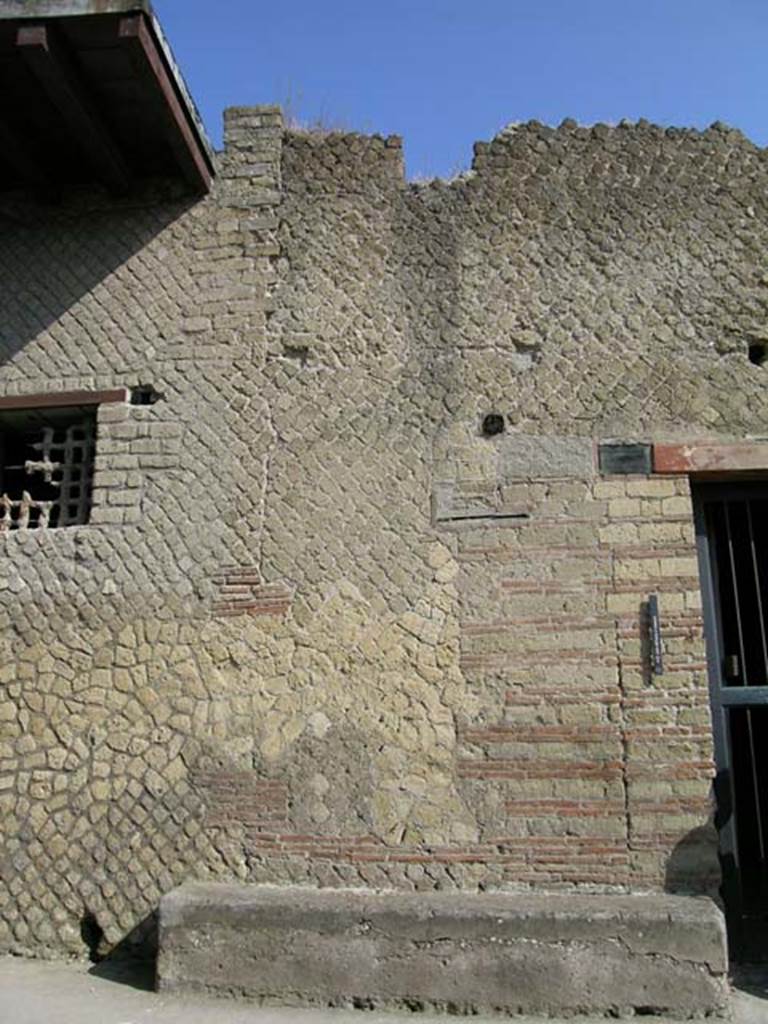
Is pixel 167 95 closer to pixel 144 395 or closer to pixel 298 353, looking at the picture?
pixel 298 353

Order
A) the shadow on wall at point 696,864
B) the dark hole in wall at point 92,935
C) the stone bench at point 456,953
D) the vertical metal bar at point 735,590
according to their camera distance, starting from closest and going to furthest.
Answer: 1. the stone bench at point 456,953
2. the shadow on wall at point 696,864
3. the dark hole in wall at point 92,935
4. the vertical metal bar at point 735,590

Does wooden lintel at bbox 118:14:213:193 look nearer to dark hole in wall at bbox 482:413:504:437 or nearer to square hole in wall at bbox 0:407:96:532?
square hole in wall at bbox 0:407:96:532

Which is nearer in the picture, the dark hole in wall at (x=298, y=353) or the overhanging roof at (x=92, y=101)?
the overhanging roof at (x=92, y=101)

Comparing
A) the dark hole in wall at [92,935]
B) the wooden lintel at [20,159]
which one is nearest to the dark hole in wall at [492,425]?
the wooden lintel at [20,159]

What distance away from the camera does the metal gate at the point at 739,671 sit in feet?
16.3

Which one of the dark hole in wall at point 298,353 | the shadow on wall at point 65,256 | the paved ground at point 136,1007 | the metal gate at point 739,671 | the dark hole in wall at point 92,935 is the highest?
the shadow on wall at point 65,256

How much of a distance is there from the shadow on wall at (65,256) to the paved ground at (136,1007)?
11.4 ft

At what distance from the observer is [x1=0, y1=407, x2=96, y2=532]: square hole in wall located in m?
5.77

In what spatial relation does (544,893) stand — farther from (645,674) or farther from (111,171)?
(111,171)

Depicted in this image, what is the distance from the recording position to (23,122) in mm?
5750

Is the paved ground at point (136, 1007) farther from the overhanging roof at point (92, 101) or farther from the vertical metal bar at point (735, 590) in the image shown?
the overhanging roof at point (92, 101)

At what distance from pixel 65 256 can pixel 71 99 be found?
1.03m

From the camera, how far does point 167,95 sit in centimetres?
545

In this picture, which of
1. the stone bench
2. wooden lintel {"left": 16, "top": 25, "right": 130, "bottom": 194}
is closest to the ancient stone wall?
wooden lintel {"left": 16, "top": 25, "right": 130, "bottom": 194}
